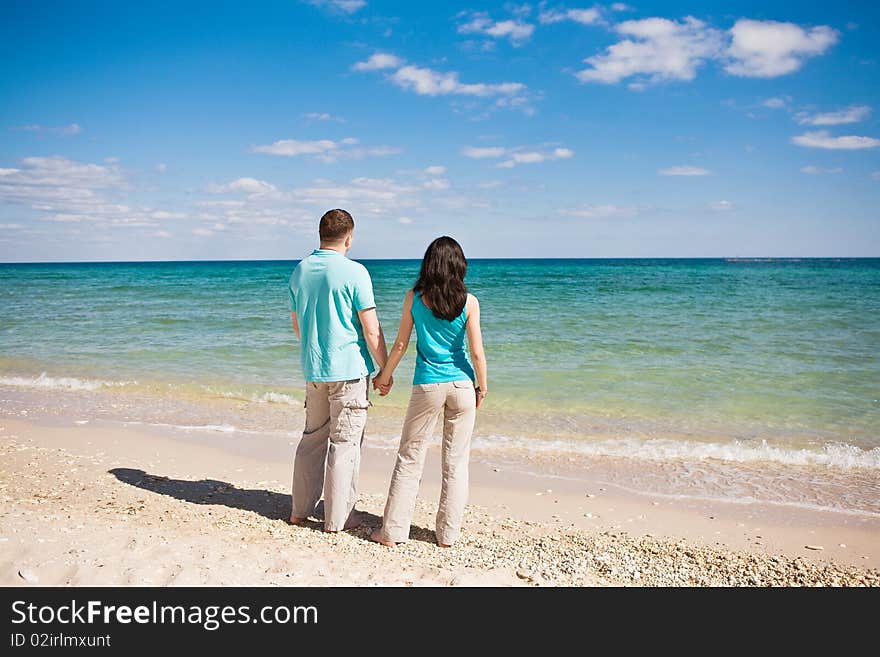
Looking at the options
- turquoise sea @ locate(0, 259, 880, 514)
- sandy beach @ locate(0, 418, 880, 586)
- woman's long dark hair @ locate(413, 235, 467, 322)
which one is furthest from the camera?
turquoise sea @ locate(0, 259, 880, 514)

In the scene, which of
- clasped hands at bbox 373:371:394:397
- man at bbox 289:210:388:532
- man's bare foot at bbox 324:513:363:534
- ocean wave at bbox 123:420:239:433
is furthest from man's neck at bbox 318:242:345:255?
ocean wave at bbox 123:420:239:433

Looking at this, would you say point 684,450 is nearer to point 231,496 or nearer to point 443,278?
point 443,278

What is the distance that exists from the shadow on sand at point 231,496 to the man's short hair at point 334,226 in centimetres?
203

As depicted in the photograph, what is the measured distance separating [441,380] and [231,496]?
236cm

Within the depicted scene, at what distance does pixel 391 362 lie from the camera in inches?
156

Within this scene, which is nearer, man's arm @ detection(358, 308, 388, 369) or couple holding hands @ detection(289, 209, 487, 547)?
couple holding hands @ detection(289, 209, 487, 547)

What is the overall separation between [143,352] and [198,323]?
19.1 feet

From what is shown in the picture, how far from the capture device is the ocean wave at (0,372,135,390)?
1016 cm

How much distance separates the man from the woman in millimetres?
208

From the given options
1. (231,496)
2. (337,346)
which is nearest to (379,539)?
(337,346)

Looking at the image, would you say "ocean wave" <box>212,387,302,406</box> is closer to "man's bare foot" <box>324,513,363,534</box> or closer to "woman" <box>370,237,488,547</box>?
"man's bare foot" <box>324,513,363,534</box>

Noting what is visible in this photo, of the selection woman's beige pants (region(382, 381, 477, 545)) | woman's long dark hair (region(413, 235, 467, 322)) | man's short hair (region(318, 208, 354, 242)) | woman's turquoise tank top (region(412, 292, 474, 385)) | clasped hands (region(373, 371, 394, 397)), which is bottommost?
woman's beige pants (region(382, 381, 477, 545))
